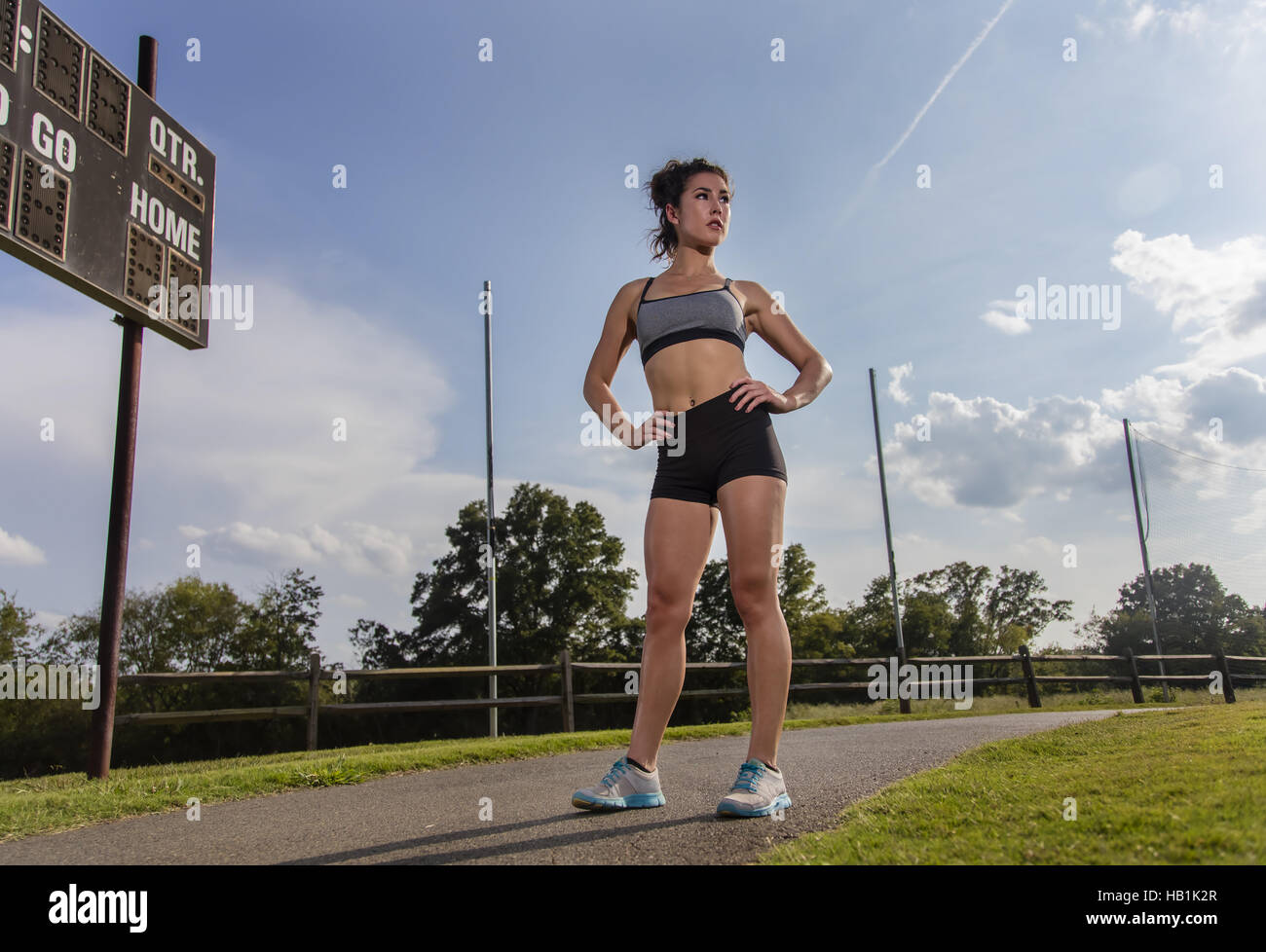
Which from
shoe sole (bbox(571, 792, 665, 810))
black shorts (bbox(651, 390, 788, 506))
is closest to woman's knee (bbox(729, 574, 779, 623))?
black shorts (bbox(651, 390, 788, 506))

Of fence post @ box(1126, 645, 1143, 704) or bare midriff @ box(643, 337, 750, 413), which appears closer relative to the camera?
bare midriff @ box(643, 337, 750, 413)

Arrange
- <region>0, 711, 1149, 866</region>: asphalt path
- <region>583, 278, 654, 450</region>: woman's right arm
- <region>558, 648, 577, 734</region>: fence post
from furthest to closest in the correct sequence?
<region>558, 648, 577, 734</region>: fence post
<region>583, 278, 654, 450</region>: woman's right arm
<region>0, 711, 1149, 866</region>: asphalt path

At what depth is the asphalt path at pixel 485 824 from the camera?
2281mm

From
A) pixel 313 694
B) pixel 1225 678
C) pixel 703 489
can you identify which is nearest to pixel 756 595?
pixel 703 489

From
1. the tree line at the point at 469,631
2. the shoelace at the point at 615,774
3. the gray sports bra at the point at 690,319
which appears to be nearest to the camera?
the shoelace at the point at 615,774

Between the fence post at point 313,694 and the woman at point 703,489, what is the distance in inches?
352

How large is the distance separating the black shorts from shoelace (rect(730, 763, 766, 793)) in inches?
35.6

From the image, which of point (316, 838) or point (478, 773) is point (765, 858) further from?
point (478, 773)

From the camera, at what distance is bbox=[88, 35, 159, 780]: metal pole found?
6.88 m

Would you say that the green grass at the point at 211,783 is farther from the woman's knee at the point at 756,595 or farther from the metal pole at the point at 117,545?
the woman's knee at the point at 756,595

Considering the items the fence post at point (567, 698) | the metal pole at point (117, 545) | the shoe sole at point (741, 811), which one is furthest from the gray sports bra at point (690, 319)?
the fence post at point (567, 698)

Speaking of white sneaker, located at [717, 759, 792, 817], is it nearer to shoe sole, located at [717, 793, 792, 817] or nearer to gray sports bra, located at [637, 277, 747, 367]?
shoe sole, located at [717, 793, 792, 817]

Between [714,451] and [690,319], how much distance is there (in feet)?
1.73

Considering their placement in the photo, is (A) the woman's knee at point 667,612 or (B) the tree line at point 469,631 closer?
(A) the woman's knee at point 667,612
